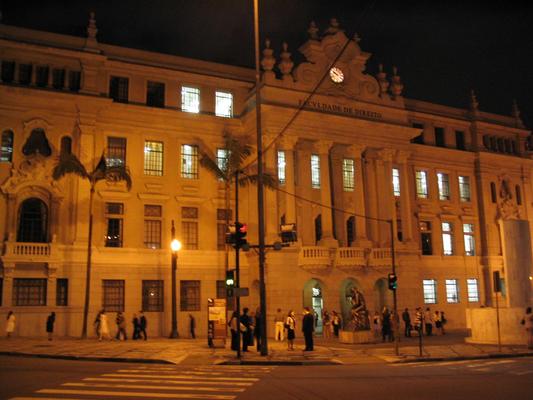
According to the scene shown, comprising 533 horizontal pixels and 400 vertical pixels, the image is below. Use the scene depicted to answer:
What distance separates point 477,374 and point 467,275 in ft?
116

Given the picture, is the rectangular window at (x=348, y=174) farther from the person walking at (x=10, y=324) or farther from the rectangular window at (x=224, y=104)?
the person walking at (x=10, y=324)

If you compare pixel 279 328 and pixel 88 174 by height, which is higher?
pixel 88 174

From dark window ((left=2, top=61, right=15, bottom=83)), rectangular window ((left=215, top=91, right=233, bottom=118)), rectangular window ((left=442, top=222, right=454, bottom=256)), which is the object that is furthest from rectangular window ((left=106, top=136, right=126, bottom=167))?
rectangular window ((left=442, top=222, right=454, bottom=256))

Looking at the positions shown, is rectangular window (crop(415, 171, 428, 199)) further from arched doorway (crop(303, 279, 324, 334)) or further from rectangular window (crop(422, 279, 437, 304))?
arched doorway (crop(303, 279, 324, 334))

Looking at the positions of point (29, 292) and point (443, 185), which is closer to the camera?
point (29, 292)

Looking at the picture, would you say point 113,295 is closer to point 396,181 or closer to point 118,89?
point 118,89

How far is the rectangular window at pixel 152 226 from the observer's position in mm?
39312

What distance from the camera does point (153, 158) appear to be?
132 ft

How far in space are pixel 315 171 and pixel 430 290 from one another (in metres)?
14.9

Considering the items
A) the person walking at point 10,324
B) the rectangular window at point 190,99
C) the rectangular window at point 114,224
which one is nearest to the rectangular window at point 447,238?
the rectangular window at point 190,99

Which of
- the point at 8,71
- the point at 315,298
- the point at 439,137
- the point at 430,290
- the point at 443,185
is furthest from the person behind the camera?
the point at 439,137

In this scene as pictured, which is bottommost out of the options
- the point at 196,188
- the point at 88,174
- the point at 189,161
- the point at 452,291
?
the point at 452,291

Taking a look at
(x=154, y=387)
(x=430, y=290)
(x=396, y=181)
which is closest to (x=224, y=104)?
(x=396, y=181)

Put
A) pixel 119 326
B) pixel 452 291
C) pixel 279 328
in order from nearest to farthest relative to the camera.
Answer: pixel 119 326 → pixel 279 328 → pixel 452 291
